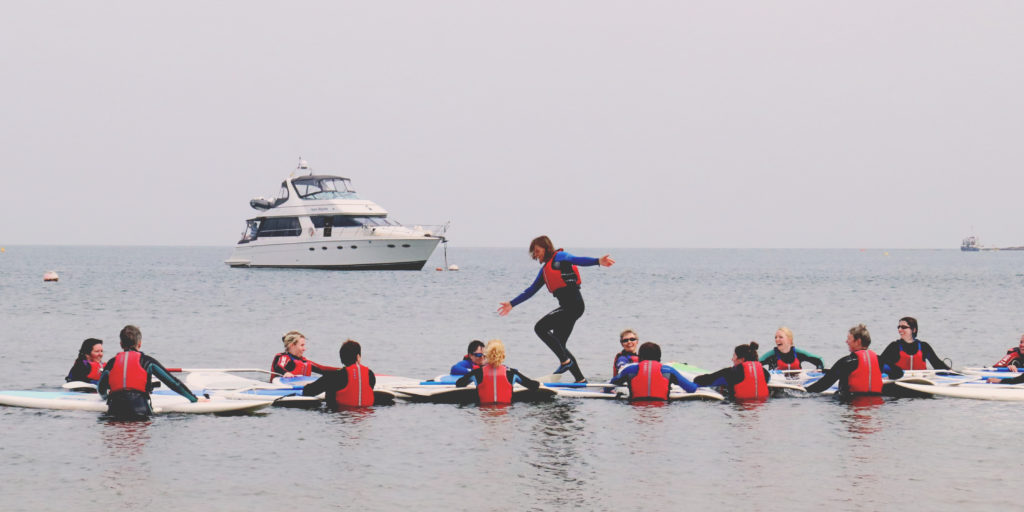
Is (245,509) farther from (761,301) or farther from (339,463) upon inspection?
(761,301)

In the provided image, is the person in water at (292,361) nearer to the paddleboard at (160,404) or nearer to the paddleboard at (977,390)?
the paddleboard at (160,404)

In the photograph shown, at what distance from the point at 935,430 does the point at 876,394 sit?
7.24ft

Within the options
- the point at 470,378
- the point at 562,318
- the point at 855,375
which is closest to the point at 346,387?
the point at 470,378

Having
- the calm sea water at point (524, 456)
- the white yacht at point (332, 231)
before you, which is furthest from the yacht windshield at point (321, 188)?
the calm sea water at point (524, 456)

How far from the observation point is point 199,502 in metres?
10.6

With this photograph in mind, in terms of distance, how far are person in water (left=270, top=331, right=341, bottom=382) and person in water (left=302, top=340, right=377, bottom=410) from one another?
4.91ft

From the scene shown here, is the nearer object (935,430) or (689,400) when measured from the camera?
(935,430)

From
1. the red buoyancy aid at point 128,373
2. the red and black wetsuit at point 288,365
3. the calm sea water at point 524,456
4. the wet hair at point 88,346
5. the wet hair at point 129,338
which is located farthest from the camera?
the red and black wetsuit at point 288,365

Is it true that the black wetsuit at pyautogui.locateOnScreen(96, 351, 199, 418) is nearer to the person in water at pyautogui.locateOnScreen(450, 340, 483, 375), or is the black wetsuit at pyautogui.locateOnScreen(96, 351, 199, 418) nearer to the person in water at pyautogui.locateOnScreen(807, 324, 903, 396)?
the person in water at pyautogui.locateOnScreen(450, 340, 483, 375)

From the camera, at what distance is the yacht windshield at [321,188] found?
252ft

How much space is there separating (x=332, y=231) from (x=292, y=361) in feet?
196

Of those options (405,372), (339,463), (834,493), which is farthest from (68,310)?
(834,493)

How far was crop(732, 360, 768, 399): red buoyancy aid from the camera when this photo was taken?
54.1 feet

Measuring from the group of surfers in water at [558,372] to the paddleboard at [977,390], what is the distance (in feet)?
0.94
